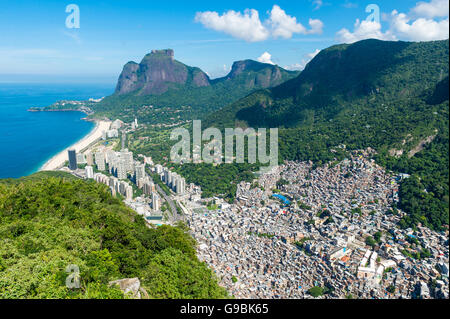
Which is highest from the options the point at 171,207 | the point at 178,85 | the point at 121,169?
the point at 178,85

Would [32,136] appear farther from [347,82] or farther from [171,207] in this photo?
[347,82]

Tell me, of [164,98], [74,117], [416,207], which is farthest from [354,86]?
[74,117]

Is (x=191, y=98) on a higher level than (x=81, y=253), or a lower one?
higher

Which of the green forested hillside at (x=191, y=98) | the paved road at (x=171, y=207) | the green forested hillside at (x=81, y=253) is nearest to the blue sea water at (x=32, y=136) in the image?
the green forested hillside at (x=191, y=98)

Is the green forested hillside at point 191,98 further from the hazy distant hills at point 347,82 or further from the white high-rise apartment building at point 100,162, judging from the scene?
the white high-rise apartment building at point 100,162

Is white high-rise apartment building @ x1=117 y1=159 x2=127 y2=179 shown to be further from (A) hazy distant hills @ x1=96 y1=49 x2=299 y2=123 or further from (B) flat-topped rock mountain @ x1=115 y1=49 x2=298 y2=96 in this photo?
(B) flat-topped rock mountain @ x1=115 y1=49 x2=298 y2=96

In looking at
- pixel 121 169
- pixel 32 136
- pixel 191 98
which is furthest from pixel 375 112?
pixel 32 136
